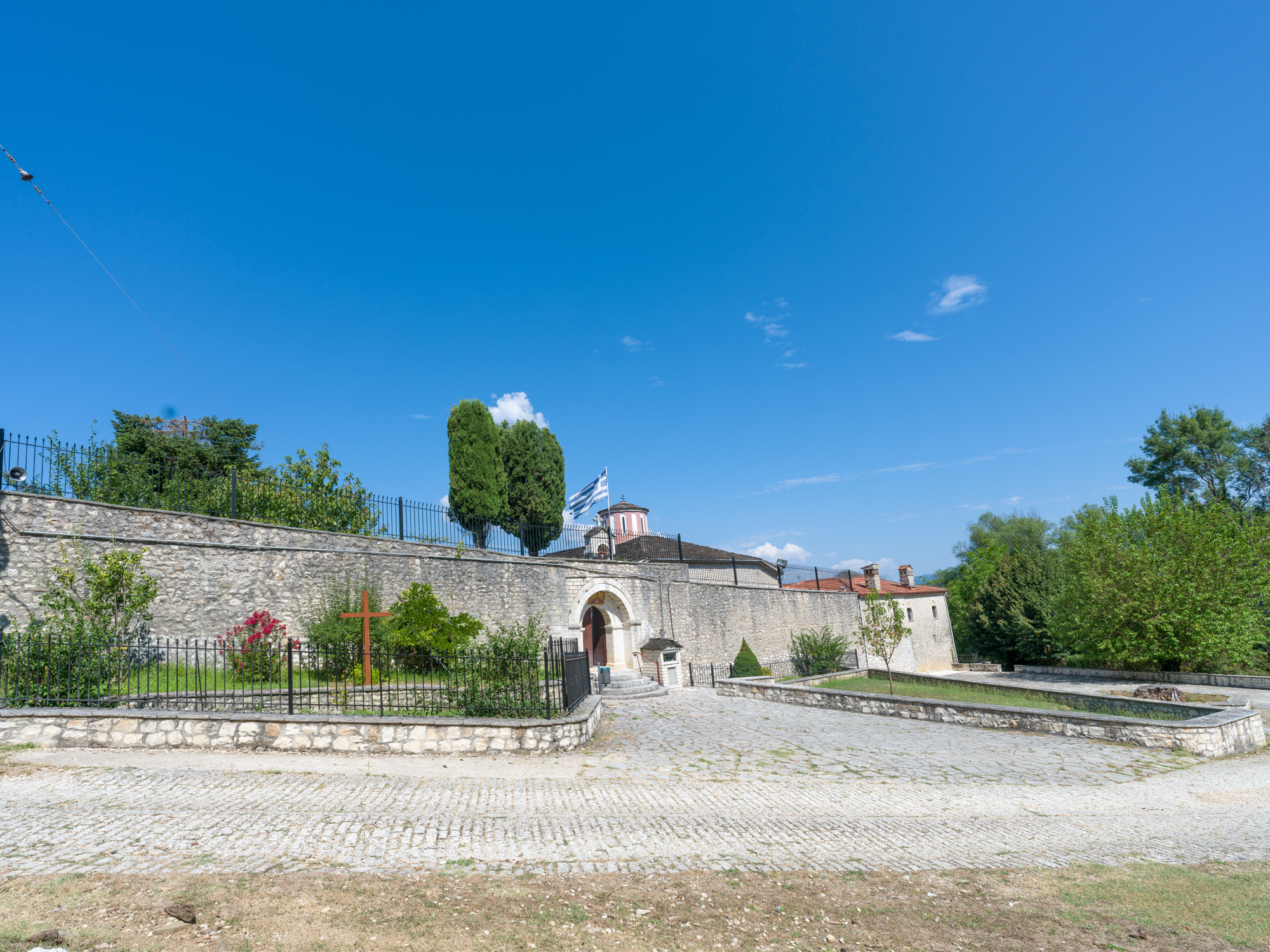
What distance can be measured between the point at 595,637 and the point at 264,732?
15765 mm

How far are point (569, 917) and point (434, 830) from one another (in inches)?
81.8

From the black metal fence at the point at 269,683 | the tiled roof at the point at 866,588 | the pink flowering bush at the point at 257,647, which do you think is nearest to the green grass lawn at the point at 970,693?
the black metal fence at the point at 269,683

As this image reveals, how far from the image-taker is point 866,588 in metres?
39.4

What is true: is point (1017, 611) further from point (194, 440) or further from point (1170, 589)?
point (194, 440)

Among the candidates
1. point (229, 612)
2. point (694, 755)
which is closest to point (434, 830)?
point (694, 755)

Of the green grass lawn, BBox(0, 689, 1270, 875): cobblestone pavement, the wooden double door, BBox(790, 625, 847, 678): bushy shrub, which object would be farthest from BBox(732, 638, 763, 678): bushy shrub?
BBox(0, 689, 1270, 875): cobblestone pavement

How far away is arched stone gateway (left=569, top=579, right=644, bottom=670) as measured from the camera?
2047 cm

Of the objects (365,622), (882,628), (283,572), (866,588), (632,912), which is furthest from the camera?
(866,588)

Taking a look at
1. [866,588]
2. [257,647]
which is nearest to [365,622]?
[257,647]

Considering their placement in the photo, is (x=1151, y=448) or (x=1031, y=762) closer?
(x=1031, y=762)

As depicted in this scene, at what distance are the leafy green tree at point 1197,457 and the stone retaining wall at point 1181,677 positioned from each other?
2189 cm

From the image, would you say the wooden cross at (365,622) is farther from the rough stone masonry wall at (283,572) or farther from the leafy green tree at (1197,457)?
the leafy green tree at (1197,457)

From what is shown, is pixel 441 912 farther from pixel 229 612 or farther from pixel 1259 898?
pixel 229 612

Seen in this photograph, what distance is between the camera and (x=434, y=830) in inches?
223
